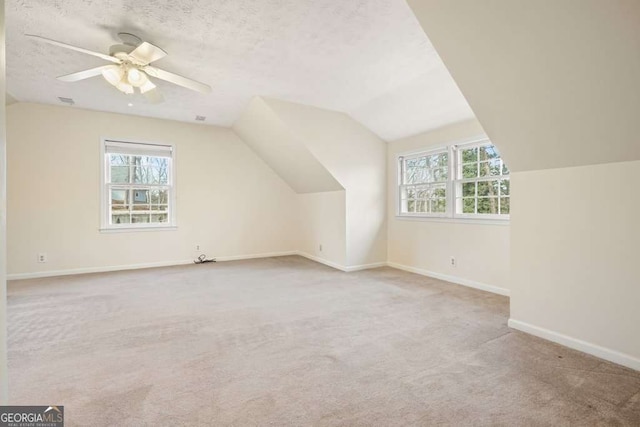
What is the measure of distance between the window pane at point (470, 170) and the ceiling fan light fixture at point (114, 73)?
13.5 feet

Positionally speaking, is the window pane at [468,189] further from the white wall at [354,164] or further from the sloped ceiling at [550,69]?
the sloped ceiling at [550,69]

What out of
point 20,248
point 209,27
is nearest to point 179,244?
point 20,248

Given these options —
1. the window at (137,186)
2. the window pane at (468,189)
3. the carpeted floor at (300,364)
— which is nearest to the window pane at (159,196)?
the window at (137,186)

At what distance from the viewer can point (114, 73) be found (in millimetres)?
2834

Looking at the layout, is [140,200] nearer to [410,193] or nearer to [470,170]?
[410,193]

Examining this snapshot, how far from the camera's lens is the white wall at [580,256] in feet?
6.52

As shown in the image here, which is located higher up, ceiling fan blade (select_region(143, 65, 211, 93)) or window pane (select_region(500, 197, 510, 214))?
ceiling fan blade (select_region(143, 65, 211, 93))

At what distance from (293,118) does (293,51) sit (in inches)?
58.0

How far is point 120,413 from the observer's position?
1.56 metres

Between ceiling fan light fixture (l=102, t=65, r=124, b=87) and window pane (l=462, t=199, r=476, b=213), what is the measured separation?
13.9ft

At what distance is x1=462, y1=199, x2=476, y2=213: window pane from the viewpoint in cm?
397

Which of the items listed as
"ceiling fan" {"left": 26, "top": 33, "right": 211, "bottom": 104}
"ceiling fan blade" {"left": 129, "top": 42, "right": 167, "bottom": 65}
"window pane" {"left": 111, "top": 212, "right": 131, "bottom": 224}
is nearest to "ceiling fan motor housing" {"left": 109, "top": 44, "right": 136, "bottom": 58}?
"ceiling fan" {"left": 26, "top": 33, "right": 211, "bottom": 104}

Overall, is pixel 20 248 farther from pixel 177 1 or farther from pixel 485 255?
pixel 485 255

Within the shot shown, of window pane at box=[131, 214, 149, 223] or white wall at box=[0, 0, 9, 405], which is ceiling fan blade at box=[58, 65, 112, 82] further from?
window pane at box=[131, 214, 149, 223]
